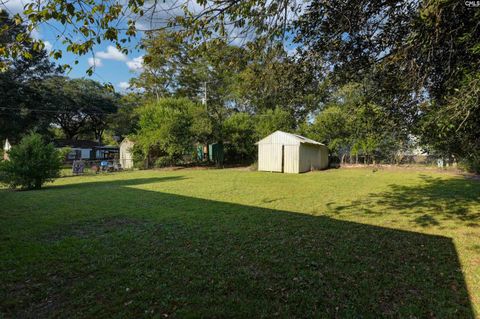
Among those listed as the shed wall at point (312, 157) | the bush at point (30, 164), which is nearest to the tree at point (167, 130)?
the shed wall at point (312, 157)

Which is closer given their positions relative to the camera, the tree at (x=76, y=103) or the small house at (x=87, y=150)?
the tree at (x=76, y=103)

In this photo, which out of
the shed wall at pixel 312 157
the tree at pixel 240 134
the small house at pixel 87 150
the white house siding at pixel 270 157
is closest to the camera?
the shed wall at pixel 312 157

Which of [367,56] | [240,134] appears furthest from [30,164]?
[240,134]

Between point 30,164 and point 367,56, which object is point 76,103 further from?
point 367,56

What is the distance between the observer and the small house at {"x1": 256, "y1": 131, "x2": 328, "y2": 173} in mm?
17234

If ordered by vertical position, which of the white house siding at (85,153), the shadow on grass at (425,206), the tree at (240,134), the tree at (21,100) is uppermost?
the tree at (21,100)

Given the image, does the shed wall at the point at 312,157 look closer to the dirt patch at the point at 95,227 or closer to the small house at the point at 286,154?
the small house at the point at 286,154

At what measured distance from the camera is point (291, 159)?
57.0 ft

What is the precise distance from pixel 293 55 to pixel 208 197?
5.14 metres

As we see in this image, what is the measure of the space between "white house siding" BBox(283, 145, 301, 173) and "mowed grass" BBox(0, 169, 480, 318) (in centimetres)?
1038

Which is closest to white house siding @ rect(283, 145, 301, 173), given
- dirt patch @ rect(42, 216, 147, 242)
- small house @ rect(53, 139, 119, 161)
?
dirt patch @ rect(42, 216, 147, 242)

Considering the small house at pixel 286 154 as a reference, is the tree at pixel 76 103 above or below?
above

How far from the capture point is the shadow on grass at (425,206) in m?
5.77

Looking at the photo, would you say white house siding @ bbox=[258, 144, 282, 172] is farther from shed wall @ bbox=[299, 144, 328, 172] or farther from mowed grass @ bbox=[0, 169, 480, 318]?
mowed grass @ bbox=[0, 169, 480, 318]
